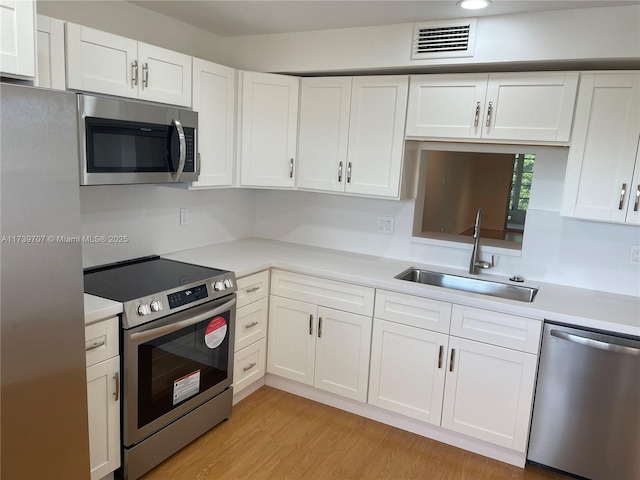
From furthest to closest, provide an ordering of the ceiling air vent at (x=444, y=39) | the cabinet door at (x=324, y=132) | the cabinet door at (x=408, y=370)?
the cabinet door at (x=324, y=132)
the cabinet door at (x=408, y=370)
the ceiling air vent at (x=444, y=39)

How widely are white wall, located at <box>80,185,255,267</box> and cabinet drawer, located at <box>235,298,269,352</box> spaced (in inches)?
26.5

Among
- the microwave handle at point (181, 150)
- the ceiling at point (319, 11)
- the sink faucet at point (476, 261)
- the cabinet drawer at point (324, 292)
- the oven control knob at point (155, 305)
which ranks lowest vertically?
the cabinet drawer at point (324, 292)

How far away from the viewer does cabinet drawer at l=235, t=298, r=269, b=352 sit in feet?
9.43

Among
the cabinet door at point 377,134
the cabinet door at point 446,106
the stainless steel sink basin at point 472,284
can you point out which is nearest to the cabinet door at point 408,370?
the stainless steel sink basin at point 472,284

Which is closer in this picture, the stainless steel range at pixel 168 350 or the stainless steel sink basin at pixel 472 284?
the stainless steel range at pixel 168 350

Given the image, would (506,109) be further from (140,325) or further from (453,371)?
(140,325)

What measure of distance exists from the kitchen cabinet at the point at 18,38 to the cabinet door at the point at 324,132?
177 centimetres

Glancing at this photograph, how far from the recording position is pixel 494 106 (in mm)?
2584

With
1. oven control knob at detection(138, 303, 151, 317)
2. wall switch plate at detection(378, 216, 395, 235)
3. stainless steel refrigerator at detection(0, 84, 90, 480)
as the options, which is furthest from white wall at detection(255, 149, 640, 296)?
stainless steel refrigerator at detection(0, 84, 90, 480)

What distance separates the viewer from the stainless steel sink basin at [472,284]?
2.80m

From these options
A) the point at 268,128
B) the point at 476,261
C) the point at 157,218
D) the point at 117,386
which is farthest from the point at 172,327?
the point at 476,261

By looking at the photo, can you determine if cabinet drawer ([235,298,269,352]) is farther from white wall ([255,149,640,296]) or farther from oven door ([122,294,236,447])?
white wall ([255,149,640,296])

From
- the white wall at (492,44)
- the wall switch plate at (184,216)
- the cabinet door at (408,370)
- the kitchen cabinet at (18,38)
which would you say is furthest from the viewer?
the wall switch plate at (184,216)

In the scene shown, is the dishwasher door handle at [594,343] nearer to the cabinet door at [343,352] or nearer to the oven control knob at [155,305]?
the cabinet door at [343,352]
